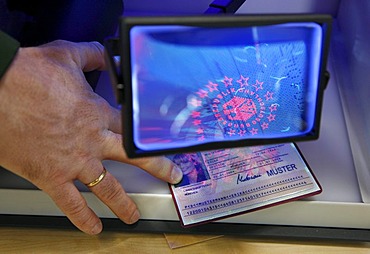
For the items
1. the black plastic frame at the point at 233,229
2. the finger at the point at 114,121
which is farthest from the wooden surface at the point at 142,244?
the finger at the point at 114,121

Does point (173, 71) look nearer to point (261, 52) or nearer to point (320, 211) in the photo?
point (261, 52)

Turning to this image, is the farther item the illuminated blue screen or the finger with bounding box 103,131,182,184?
the finger with bounding box 103,131,182,184

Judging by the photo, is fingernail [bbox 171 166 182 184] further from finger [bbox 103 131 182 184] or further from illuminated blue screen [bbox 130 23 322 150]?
illuminated blue screen [bbox 130 23 322 150]

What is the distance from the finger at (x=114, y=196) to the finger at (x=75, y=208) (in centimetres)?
2

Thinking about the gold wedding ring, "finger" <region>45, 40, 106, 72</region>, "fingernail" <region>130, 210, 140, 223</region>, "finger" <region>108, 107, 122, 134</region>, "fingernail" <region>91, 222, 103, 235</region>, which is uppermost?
"finger" <region>45, 40, 106, 72</region>

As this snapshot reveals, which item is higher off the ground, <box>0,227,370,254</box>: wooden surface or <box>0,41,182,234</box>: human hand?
<box>0,41,182,234</box>: human hand

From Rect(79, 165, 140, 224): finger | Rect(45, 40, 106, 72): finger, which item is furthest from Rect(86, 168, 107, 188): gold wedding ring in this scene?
Rect(45, 40, 106, 72): finger

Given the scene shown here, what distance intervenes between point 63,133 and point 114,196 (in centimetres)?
10

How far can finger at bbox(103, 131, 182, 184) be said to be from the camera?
0.54 meters

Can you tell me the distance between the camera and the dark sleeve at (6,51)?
45cm

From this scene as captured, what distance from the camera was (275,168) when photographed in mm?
584

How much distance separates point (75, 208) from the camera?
1.76 ft
